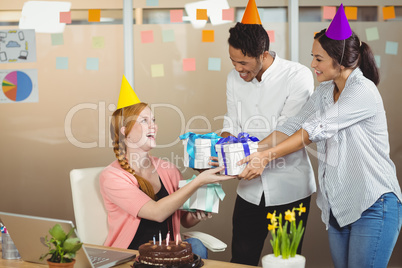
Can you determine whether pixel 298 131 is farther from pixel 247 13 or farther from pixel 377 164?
pixel 247 13

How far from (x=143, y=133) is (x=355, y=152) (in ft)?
3.02

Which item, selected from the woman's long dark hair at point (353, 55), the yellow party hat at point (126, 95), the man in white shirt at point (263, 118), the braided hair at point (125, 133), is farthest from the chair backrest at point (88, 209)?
the woman's long dark hair at point (353, 55)

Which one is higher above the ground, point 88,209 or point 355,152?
point 355,152

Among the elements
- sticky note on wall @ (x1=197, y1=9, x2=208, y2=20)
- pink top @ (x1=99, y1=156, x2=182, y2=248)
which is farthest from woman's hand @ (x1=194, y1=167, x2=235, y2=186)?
sticky note on wall @ (x1=197, y1=9, x2=208, y2=20)

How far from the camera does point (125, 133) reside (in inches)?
94.9

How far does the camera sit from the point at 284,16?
11.3 ft

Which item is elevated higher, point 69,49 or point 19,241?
point 69,49

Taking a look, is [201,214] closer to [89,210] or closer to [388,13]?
[89,210]

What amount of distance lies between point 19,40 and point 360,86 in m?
2.45

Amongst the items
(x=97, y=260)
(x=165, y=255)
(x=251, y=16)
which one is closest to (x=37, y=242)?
(x=97, y=260)

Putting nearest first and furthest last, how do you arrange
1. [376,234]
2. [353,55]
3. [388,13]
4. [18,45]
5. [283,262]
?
1. [283,262]
2. [376,234]
3. [353,55]
4. [388,13]
5. [18,45]

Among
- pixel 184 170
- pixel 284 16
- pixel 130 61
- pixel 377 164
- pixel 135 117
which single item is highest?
pixel 284 16

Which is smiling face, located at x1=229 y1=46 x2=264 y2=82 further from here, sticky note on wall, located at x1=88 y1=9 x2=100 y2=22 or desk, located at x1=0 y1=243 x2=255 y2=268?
sticky note on wall, located at x1=88 y1=9 x2=100 y2=22

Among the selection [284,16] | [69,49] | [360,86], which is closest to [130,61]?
[69,49]
